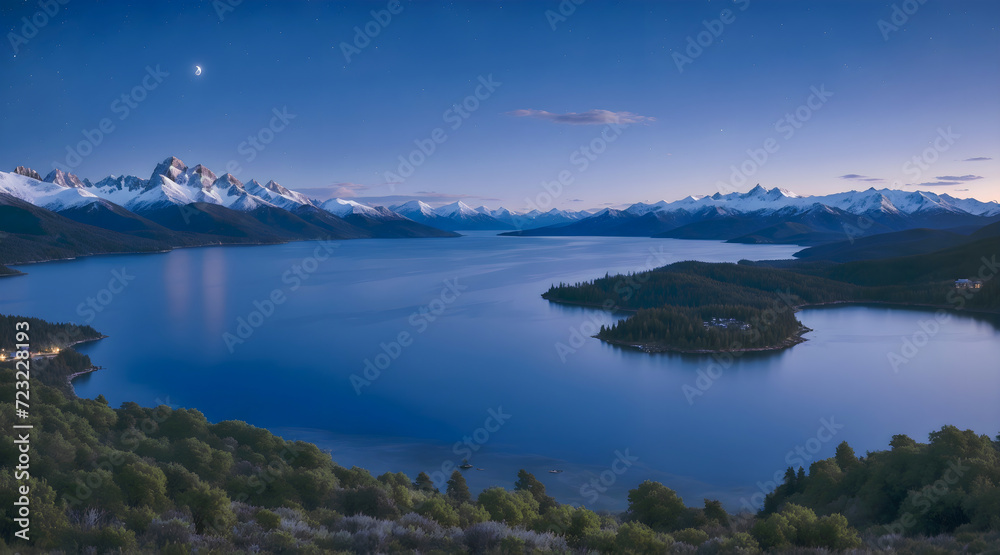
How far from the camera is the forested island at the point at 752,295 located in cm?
7731

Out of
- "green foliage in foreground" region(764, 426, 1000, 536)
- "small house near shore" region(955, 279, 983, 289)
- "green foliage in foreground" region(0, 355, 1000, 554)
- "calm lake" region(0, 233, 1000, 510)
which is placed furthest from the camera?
"small house near shore" region(955, 279, 983, 289)

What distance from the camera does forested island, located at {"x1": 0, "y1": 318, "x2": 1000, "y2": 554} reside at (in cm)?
1420

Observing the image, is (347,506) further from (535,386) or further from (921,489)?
(535,386)

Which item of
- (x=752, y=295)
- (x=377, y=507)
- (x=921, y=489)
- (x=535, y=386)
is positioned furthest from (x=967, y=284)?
(x=377, y=507)

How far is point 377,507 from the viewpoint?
20.2m

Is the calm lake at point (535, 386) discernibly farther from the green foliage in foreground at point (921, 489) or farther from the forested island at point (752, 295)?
the green foliage in foreground at point (921, 489)

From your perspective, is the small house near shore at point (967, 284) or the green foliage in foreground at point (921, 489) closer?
the green foliage in foreground at point (921, 489)

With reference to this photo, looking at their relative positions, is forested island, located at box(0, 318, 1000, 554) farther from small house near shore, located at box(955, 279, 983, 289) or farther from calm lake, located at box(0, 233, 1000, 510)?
small house near shore, located at box(955, 279, 983, 289)

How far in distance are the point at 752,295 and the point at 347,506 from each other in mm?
101482

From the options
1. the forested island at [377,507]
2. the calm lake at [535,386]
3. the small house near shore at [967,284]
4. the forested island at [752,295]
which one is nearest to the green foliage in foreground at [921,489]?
the forested island at [377,507]

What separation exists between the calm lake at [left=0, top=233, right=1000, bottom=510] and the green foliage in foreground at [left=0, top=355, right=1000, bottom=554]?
9170mm

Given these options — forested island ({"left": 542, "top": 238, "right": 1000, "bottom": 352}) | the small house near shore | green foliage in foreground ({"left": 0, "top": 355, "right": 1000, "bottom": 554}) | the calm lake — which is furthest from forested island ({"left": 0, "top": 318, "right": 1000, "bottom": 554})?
the small house near shore

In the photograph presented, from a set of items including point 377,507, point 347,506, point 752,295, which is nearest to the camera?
point 377,507

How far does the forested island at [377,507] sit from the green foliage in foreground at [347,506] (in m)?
0.05
